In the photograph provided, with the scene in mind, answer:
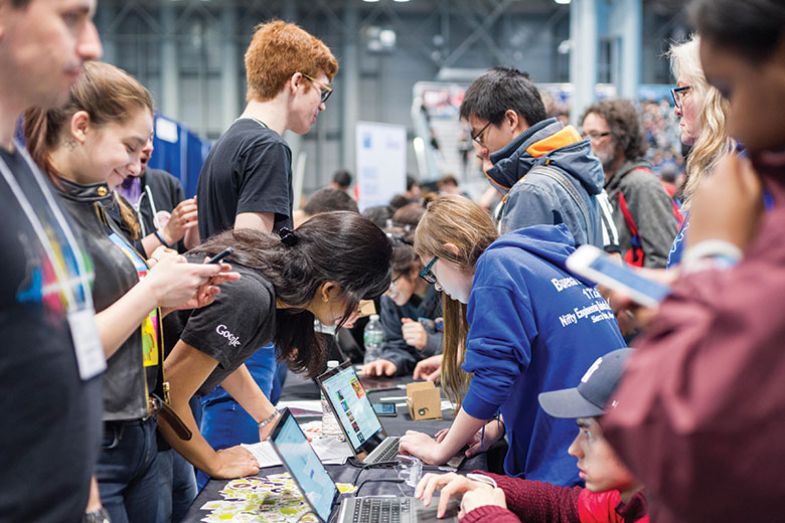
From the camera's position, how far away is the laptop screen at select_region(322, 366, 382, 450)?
2053mm

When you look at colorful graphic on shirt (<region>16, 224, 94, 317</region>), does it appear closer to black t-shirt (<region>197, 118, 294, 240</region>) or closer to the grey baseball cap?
the grey baseball cap

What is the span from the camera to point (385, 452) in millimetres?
2090

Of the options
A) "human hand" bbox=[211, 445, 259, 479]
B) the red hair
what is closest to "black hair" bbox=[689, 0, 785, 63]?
"human hand" bbox=[211, 445, 259, 479]

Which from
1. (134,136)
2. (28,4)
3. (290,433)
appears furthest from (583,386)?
(28,4)

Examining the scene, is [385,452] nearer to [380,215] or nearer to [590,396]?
[590,396]

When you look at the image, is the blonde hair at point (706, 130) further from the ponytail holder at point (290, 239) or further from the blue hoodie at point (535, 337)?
the ponytail holder at point (290, 239)

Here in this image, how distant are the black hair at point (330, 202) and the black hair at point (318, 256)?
2086mm

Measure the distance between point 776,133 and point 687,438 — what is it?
0.28 metres

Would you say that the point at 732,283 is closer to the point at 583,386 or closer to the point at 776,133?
the point at 776,133

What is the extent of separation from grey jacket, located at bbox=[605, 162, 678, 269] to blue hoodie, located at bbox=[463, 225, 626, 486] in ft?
6.25

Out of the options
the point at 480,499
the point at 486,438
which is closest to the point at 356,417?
the point at 486,438

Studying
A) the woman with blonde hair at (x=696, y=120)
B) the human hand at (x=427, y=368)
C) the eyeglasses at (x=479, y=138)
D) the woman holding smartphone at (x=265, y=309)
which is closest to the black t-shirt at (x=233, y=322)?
the woman holding smartphone at (x=265, y=309)

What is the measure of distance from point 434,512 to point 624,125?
2.73 metres

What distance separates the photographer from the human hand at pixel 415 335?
3.30 m
